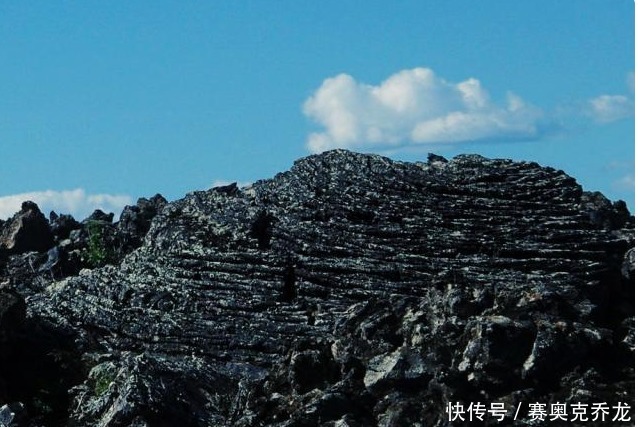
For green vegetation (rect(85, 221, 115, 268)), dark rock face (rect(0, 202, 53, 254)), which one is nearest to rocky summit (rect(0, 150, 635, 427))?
green vegetation (rect(85, 221, 115, 268))

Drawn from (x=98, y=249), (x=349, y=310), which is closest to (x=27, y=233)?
(x=98, y=249)

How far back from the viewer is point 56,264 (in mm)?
37875

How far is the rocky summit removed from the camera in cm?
2106

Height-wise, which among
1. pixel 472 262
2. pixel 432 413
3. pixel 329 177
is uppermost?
pixel 329 177

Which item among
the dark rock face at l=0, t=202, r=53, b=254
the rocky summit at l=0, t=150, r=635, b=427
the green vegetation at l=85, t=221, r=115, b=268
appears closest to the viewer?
the rocky summit at l=0, t=150, r=635, b=427

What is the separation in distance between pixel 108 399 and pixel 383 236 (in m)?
7.51

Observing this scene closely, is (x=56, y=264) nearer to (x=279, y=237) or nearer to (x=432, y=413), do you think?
(x=279, y=237)

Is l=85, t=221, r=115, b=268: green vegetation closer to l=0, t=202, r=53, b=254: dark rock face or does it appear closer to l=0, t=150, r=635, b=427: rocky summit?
l=0, t=150, r=635, b=427: rocky summit

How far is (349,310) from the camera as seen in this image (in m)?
25.2

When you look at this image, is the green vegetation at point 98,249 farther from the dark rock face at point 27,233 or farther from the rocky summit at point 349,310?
the dark rock face at point 27,233

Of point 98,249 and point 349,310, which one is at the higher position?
point 98,249

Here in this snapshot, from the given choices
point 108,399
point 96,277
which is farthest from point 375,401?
point 96,277

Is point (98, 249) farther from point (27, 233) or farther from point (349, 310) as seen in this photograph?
point (349, 310)

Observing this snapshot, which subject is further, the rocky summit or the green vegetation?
the green vegetation
